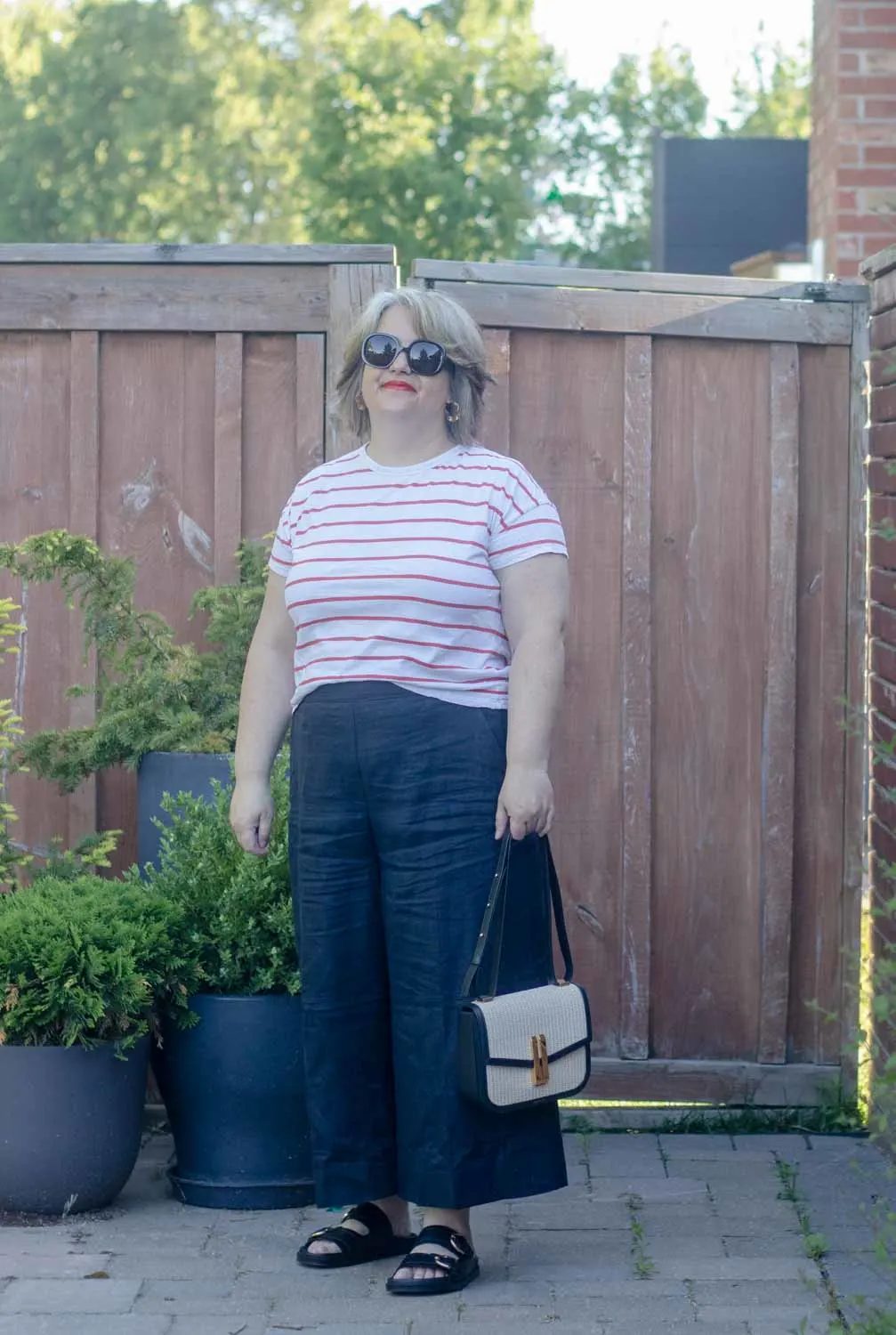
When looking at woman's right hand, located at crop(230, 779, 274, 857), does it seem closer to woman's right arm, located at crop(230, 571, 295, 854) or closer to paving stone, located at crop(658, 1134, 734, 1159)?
woman's right arm, located at crop(230, 571, 295, 854)

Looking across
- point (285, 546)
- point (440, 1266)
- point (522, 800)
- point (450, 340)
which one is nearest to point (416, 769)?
point (522, 800)

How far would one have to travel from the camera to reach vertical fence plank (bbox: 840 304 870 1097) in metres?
4.75

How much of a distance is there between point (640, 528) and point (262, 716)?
143cm

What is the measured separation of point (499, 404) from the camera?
475 cm

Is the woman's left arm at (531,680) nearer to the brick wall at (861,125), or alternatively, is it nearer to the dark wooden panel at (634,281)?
the dark wooden panel at (634,281)

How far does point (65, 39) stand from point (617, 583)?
28060 millimetres

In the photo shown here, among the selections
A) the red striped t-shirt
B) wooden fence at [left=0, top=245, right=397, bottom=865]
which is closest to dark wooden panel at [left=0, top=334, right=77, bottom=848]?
wooden fence at [left=0, top=245, right=397, bottom=865]

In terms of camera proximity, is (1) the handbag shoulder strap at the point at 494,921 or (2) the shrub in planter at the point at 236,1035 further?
(2) the shrub in planter at the point at 236,1035

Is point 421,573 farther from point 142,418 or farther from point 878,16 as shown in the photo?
point 878,16

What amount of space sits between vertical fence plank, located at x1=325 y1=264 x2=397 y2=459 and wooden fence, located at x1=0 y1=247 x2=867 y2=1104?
4 centimetres

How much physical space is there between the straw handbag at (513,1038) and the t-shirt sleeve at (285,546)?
768 millimetres

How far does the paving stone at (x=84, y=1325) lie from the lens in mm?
3326

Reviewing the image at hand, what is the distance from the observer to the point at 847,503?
15.7ft

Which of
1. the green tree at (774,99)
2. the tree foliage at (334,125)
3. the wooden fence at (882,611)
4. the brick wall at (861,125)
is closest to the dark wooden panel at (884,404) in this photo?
the wooden fence at (882,611)
